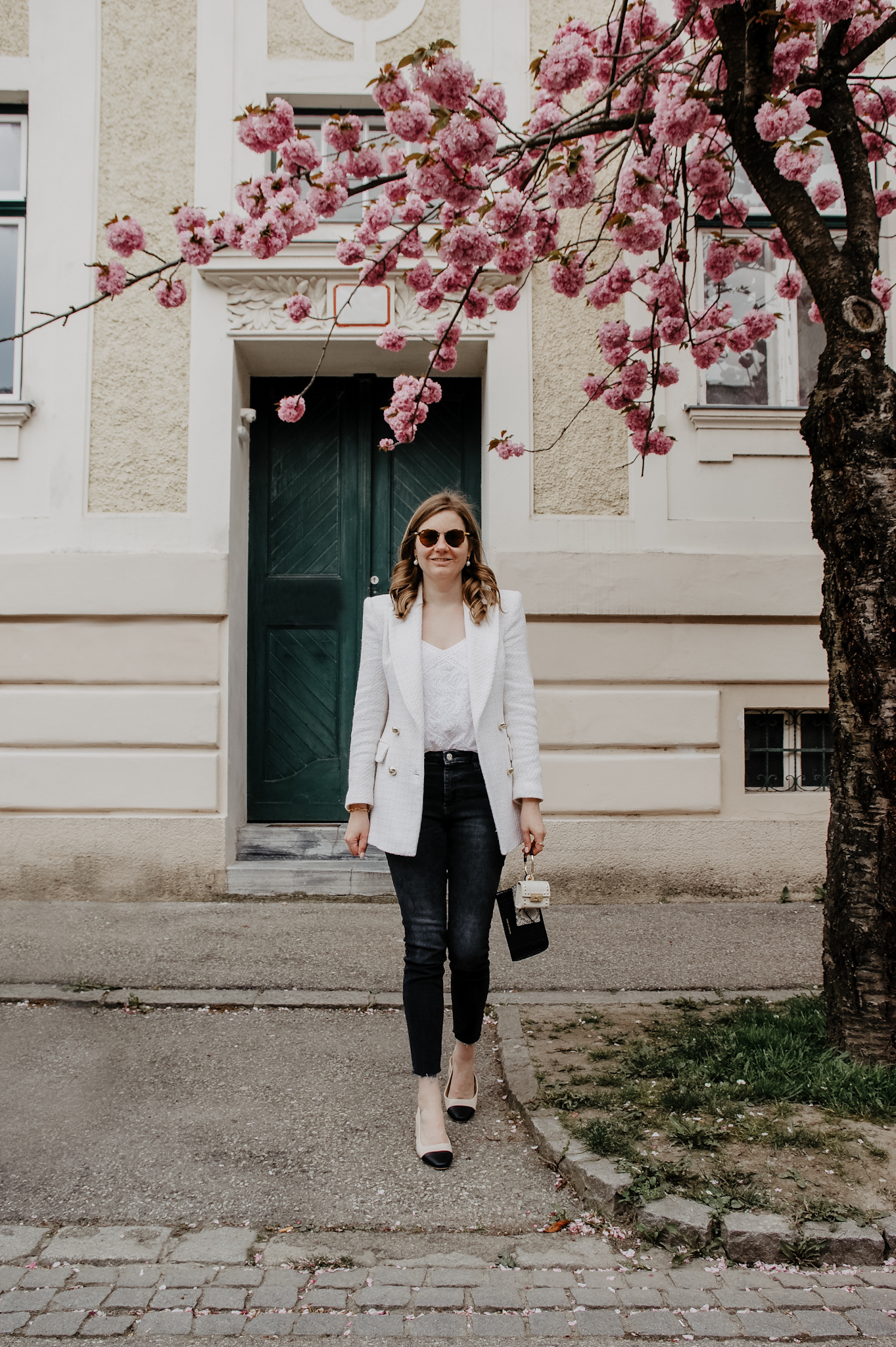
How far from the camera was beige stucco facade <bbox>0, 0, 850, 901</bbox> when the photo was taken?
620cm

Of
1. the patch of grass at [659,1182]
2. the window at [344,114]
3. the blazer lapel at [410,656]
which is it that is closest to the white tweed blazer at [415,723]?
the blazer lapel at [410,656]

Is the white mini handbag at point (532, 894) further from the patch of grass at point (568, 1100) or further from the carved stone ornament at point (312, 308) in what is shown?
the carved stone ornament at point (312, 308)

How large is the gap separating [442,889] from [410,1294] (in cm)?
110

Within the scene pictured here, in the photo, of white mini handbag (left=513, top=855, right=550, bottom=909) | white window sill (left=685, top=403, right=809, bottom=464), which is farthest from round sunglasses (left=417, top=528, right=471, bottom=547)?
white window sill (left=685, top=403, right=809, bottom=464)

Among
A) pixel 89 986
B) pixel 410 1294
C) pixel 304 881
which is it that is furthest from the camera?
pixel 304 881

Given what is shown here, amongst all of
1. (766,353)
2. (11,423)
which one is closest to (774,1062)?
(766,353)

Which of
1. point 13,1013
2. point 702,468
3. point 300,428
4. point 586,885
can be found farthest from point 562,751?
point 13,1013

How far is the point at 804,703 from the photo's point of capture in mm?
6406

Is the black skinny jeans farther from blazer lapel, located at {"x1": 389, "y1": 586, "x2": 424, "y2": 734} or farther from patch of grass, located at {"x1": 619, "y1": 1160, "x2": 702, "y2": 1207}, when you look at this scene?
patch of grass, located at {"x1": 619, "y1": 1160, "x2": 702, "y2": 1207}

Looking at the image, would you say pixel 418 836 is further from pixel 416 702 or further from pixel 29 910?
pixel 29 910

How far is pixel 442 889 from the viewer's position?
121 inches

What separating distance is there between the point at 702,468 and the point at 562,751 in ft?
6.79

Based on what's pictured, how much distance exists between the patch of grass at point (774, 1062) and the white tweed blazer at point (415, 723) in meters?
1.05

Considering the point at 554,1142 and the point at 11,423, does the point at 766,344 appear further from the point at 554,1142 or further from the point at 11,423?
the point at 554,1142
